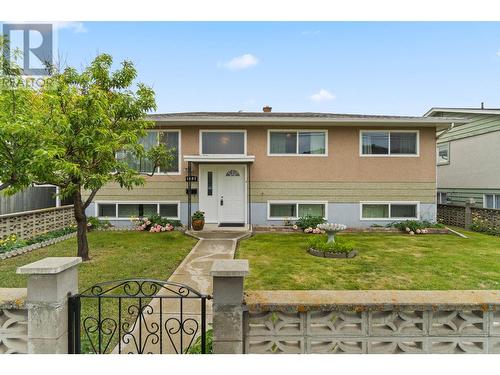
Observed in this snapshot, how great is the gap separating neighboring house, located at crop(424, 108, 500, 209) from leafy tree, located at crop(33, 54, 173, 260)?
12155 mm

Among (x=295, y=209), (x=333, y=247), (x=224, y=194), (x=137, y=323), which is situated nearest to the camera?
(x=137, y=323)

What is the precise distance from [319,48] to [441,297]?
14.9 m

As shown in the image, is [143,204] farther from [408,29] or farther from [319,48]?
[408,29]

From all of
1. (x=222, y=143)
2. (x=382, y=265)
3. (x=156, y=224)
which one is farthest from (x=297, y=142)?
(x=156, y=224)

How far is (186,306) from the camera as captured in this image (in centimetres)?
417

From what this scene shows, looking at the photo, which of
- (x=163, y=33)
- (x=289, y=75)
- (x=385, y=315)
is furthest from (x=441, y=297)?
(x=289, y=75)

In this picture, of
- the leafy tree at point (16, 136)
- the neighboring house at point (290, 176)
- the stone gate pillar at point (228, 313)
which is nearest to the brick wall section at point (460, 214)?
the neighboring house at point (290, 176)

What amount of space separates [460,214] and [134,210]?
47.1 feet

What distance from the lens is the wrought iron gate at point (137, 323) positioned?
248 centimetres

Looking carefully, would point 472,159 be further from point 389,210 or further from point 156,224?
point 156,224

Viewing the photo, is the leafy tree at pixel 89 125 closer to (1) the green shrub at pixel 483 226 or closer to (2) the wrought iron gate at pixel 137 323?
(2) the wrought iron gate at pixel 137 323

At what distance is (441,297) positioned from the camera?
7.95 feet

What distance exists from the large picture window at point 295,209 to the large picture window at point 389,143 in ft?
9.49

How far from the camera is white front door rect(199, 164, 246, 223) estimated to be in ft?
37.2
